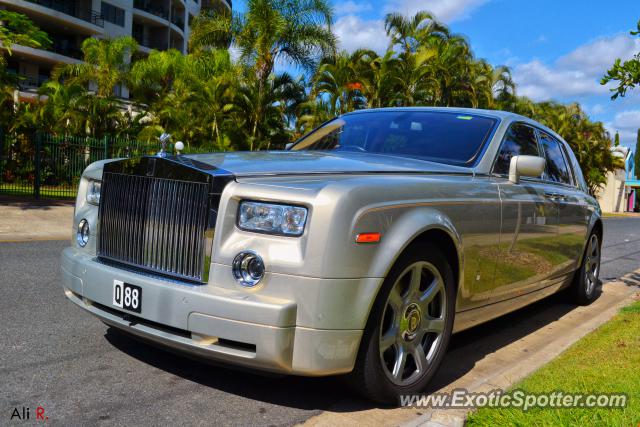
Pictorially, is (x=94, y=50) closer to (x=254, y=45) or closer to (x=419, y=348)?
(x=254, y=45)

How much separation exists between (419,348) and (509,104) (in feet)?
114

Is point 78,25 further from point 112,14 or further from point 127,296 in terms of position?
point 127,296

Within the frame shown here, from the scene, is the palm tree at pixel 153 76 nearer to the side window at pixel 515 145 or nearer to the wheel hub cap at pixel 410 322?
the side window at pixel 515 145

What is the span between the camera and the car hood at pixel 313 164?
10.6 feet

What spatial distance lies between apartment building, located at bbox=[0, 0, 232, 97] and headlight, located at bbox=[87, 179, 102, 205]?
3780 centimetres

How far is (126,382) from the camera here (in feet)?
11.2

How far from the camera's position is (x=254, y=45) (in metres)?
20.8

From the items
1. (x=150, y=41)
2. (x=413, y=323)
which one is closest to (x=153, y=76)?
(x=150, y=41)

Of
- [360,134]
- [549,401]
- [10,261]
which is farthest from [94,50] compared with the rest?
[549,401]

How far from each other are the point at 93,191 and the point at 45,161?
14557mm

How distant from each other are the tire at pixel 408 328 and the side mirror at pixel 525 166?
3.87ft

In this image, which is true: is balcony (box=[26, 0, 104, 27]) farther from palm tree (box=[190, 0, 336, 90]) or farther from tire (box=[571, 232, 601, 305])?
tire (box=[571, 232, 601, 305])

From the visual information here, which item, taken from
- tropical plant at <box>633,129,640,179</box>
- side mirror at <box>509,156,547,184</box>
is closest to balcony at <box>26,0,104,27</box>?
side mirror at <box>509,156,547,184</box>
